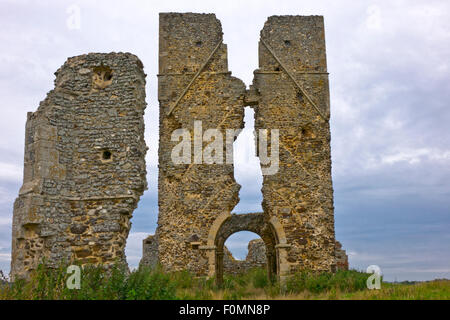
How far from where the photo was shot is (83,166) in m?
9.66

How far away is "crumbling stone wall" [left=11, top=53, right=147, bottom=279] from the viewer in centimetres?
908

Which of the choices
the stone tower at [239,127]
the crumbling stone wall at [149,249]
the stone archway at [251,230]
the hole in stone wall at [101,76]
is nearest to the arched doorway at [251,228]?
the stone archway at [251,230]

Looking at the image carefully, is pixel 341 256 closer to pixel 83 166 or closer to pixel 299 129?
pixel 299 129

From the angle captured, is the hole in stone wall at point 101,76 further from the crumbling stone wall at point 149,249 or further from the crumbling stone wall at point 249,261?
the crumbling stone wall at point 249,261

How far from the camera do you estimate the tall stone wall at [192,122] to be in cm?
1498

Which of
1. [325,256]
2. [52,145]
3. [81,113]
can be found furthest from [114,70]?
[325,256]

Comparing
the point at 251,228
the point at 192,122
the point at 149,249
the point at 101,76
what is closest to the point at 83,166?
the point at 101,76

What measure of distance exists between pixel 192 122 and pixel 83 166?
641cm

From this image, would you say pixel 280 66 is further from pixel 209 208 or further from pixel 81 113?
pixel 81 113

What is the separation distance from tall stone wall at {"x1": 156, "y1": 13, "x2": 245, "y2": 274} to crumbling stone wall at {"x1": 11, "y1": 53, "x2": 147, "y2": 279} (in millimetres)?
5368
